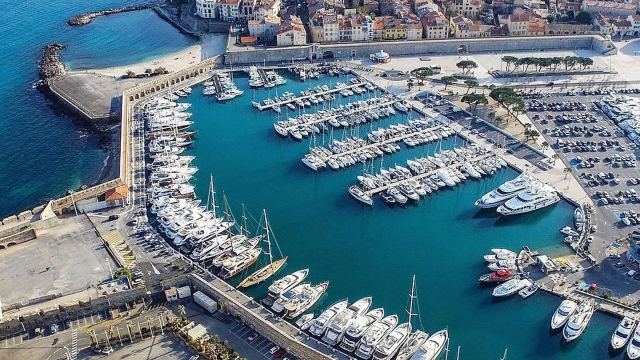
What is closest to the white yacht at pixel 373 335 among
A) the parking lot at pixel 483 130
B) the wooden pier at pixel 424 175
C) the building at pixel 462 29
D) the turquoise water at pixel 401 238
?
the turquoise water at pixel 401 238

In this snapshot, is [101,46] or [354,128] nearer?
[354,128]

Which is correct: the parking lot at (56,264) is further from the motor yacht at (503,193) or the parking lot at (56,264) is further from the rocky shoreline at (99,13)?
the rocky shoreline at (99,13)

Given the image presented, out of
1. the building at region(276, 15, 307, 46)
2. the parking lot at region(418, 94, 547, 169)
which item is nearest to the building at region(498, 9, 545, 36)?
the parking lot at region(418, 94, 547, 169)

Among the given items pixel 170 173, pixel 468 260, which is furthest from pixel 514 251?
pixel 170 173

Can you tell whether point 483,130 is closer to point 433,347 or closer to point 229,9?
point 433,347

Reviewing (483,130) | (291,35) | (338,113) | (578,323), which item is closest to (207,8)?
(291,35)

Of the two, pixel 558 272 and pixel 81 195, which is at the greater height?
pixel 81 195

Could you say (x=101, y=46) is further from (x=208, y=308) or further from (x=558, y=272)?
(x=558, y=272)
